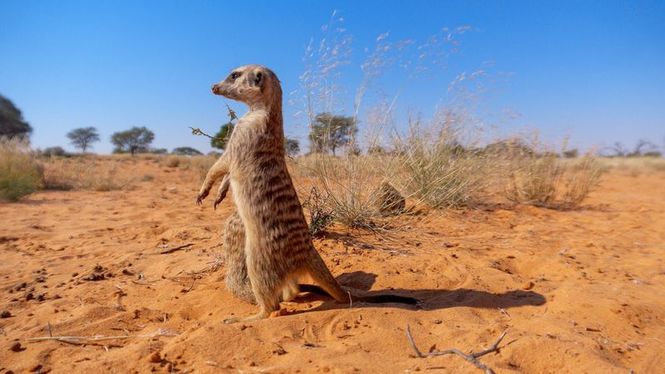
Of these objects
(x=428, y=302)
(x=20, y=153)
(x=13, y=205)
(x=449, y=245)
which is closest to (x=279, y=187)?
(x=428, y=302)

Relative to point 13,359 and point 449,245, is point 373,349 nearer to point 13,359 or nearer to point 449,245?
point 13,359

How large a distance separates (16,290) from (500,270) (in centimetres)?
407

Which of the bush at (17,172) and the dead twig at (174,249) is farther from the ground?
the bush at (17,172)

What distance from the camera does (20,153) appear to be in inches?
420

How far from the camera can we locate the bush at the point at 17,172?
8438 millimetres

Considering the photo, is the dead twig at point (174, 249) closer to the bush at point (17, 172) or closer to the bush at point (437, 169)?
the bush at point (437, 169)

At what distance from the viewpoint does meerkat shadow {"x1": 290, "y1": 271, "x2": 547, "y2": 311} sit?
9.84 ft

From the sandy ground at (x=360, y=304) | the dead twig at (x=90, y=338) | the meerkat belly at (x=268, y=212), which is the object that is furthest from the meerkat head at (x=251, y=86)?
the dead twig at (x=90, y=338)

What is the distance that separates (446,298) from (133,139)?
34152 mm

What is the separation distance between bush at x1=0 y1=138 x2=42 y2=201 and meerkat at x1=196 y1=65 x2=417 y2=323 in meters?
7.52

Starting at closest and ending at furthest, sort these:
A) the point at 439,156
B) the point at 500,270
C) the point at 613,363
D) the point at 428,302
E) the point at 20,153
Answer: the point at 613,363, the point at 428,302, the point at 500,270, the point at 439,156, the point at 20,153

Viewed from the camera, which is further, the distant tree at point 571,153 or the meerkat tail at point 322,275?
the distant tree at point 571,153

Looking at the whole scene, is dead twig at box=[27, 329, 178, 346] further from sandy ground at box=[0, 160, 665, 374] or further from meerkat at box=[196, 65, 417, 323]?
meerkat at box=[196, 65, 417, 323]

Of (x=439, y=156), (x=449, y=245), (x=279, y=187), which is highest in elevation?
(x=439, y=156)
